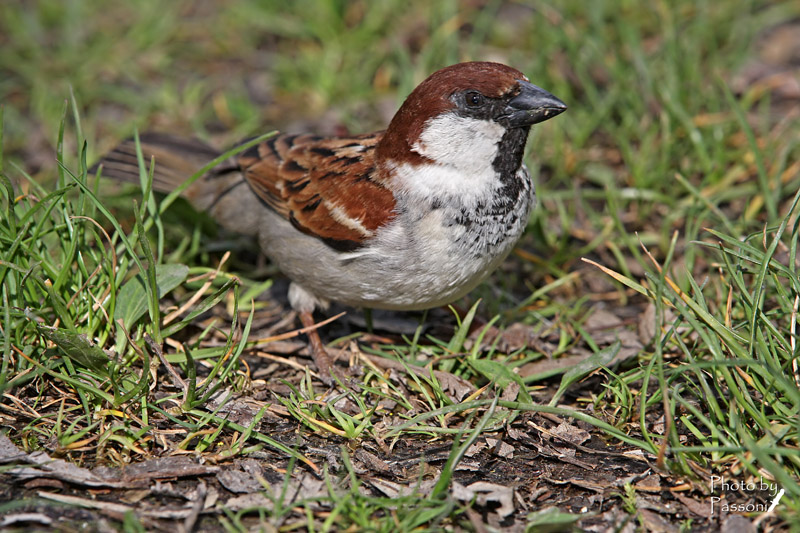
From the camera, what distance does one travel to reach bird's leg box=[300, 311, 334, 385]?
4.16 metres

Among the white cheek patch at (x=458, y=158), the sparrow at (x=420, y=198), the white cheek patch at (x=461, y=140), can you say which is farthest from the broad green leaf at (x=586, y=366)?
the white cheek patch at (x=461, y=140)

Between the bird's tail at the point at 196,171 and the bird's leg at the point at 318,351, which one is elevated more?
the bird's tail at the point at 196,171

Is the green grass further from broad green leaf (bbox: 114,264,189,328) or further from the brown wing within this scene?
the brown wing

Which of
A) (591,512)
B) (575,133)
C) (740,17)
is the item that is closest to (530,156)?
(575,133)

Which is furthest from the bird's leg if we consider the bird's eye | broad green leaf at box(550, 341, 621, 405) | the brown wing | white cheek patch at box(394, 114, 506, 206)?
the bird's eye

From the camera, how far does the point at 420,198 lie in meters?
3.90

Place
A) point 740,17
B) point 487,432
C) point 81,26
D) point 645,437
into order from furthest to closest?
point 81,26, point 740,17, point 487,432, point 645,437

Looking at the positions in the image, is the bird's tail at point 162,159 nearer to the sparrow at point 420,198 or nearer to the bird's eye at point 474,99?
the sparrow at point 420,198

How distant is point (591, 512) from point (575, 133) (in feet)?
10.7

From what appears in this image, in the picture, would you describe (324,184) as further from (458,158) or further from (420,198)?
(458,158)

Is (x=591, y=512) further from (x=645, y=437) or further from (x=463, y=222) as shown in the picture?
(x=463, y=222)

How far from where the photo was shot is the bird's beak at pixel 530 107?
372cm

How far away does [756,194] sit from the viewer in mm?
5152

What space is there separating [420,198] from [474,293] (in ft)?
3.90
